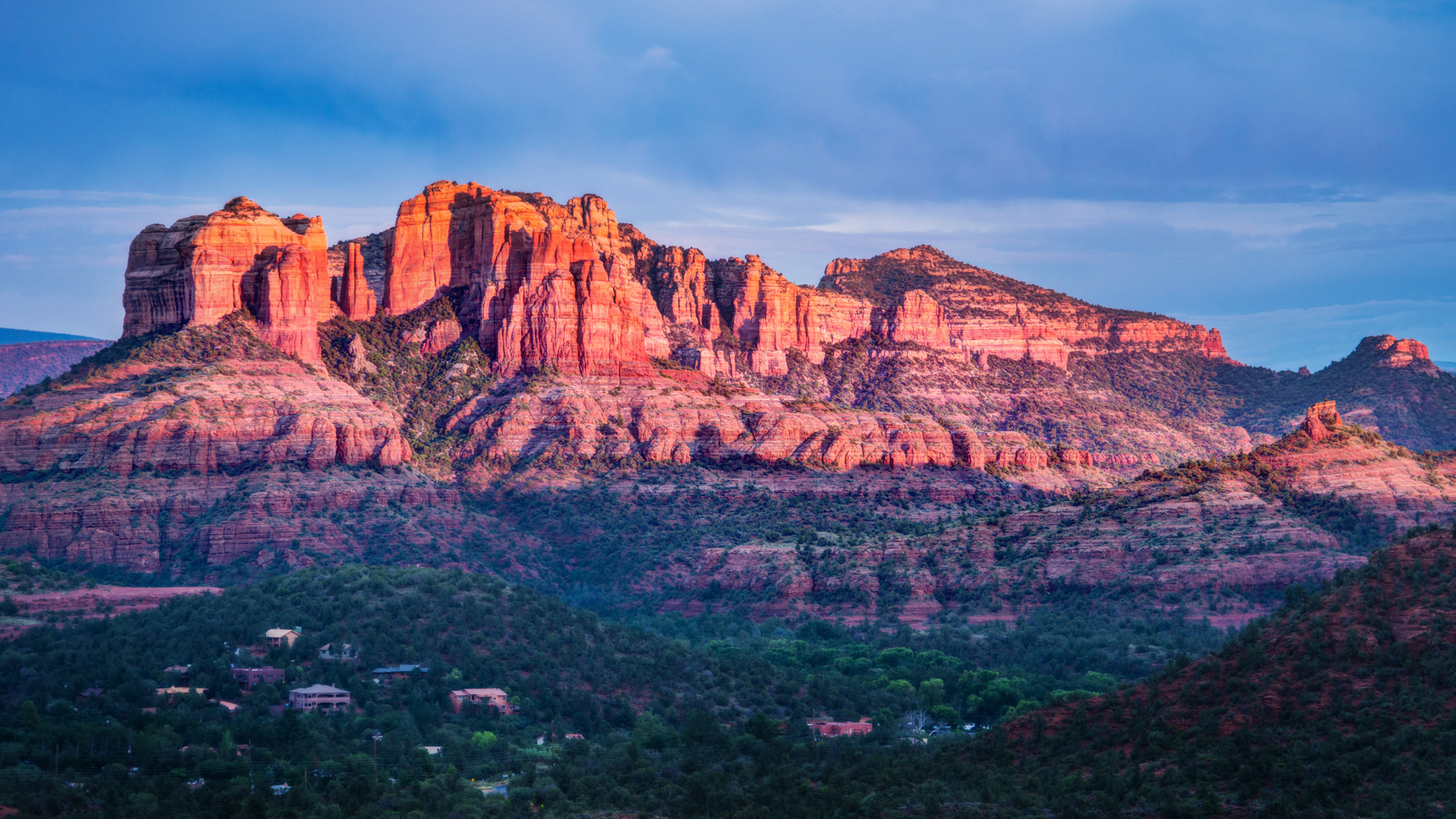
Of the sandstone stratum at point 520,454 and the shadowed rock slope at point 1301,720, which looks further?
the sandstone stratum at point 520,454

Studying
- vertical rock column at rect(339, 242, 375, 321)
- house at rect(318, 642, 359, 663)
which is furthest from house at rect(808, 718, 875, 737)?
vertical rock column at rect(339, 242, 375, 321)

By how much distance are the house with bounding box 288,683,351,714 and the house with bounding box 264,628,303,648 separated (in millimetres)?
6831

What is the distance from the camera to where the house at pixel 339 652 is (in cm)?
7969

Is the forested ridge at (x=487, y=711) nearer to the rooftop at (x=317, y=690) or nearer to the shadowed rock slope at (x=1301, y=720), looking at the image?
the rooftop at (x=317, y=690)

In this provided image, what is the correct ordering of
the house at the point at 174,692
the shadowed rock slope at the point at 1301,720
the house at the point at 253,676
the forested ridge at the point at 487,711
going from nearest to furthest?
the shadowed rock slope at the point at 1301,720
the forested ridge at the point at 487,711
the house at the point at 174,692
the house at the point at 253,676

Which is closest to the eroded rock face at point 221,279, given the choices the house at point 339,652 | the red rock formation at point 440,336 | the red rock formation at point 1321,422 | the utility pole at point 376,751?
the red rock formation at point 440,336

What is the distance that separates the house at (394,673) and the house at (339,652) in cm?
191

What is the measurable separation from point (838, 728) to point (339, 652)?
25.8 meters

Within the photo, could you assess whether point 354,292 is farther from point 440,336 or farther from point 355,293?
point 440,336

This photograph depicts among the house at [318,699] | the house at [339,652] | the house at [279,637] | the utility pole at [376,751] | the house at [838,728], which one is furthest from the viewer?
the house at [279,637]

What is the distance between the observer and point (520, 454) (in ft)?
472

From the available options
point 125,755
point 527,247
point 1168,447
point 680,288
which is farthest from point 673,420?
point 125,755

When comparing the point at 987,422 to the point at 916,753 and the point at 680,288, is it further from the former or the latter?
the point at 916,753

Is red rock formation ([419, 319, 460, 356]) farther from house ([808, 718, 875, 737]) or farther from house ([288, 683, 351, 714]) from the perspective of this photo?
house ([808, 718, 875, 737])
